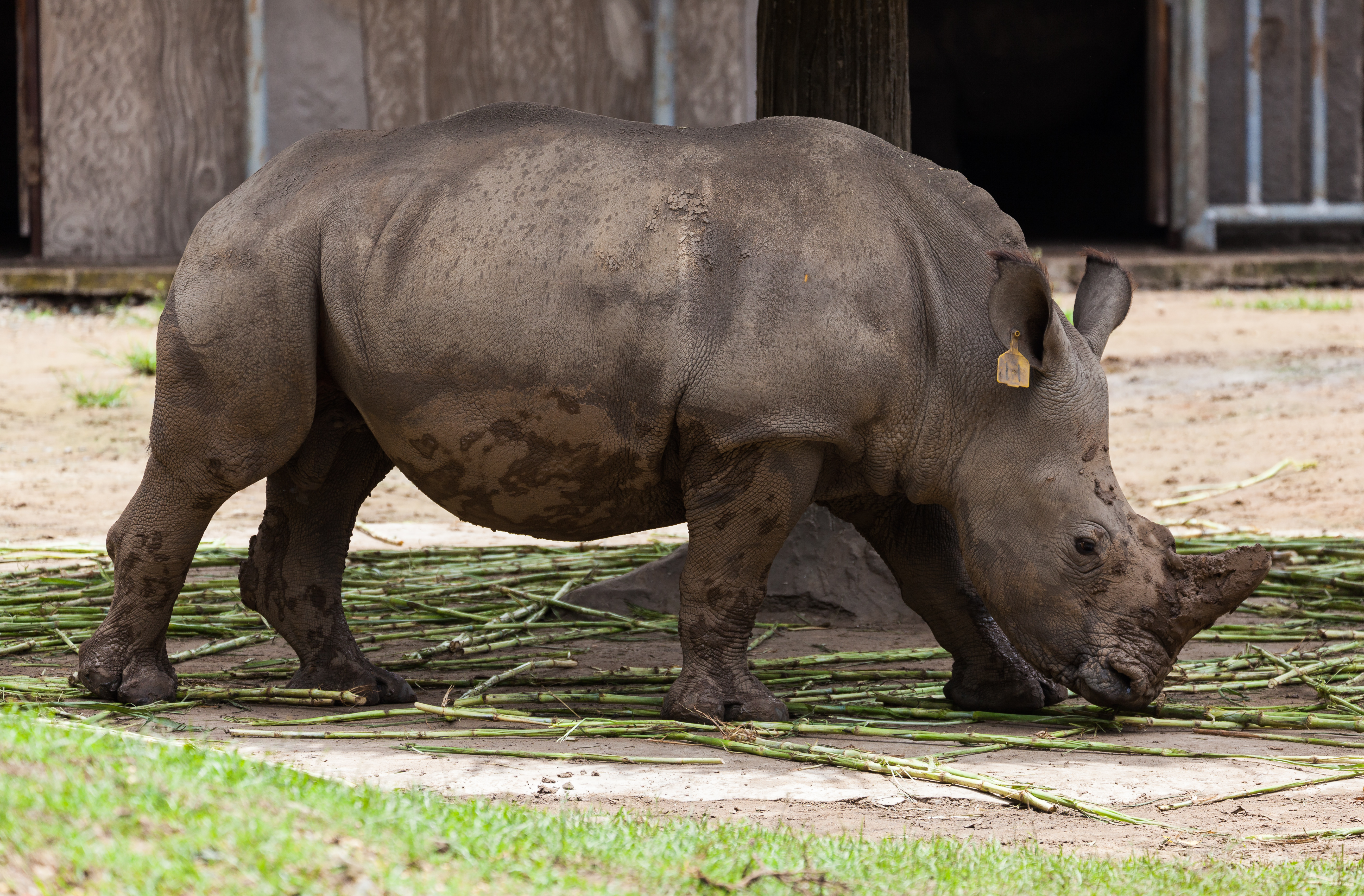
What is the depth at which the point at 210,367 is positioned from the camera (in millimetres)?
4520

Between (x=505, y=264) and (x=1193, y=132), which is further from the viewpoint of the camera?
(x=1193, y=132)

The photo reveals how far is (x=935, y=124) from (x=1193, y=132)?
463 centimetres

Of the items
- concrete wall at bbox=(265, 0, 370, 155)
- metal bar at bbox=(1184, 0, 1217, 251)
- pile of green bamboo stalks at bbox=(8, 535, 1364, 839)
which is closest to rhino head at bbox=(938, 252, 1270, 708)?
pile of green bamboo stalks at bbox=(8, 535, 1364, 839)

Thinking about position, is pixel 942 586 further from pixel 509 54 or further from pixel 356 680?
pixel 509 54

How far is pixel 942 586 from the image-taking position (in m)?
4.99

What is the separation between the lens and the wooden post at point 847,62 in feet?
20.2

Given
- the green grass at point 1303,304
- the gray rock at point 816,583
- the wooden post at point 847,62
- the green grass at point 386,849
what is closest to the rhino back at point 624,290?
the green grass at point 386,849

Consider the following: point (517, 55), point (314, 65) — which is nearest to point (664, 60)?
point (517, 55)

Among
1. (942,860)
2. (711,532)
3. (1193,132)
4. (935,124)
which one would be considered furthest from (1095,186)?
(942,860)

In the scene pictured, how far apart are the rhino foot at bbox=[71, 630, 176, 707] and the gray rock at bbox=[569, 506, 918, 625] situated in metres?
1.91

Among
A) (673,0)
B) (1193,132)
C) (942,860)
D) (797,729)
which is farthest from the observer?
(1193,132)

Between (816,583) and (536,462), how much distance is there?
1.97 meters

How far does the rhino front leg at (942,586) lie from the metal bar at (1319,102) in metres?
9.65

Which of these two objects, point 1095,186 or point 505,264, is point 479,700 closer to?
point 505,264
